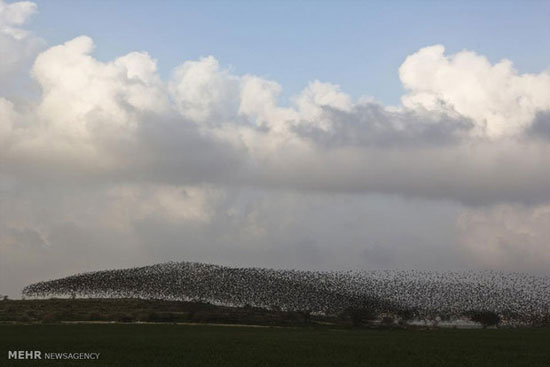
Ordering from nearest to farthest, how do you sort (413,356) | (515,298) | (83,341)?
(413,356) < (83,341) < (515,298)

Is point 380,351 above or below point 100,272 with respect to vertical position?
below

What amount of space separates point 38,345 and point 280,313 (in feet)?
227

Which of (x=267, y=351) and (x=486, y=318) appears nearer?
(x=267, y=351)

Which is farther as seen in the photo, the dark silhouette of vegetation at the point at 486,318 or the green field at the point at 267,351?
the dark silhouette of vegetation at the point at 486,318

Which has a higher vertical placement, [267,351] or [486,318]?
[267,351]

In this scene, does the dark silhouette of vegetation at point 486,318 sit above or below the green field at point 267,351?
below

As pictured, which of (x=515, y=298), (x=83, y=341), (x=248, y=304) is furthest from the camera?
(x=515, y=298)

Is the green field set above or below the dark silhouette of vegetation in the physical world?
above

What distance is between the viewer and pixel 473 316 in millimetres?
156000

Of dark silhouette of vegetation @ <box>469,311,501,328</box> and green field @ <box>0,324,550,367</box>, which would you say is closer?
green field @ <box>0,324,550,367</box>

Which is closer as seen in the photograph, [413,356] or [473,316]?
[413,356]

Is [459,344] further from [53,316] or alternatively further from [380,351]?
[53,316]

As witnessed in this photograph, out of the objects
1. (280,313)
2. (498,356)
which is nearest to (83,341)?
(498,356)

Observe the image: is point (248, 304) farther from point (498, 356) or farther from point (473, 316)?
point (498, 356)
